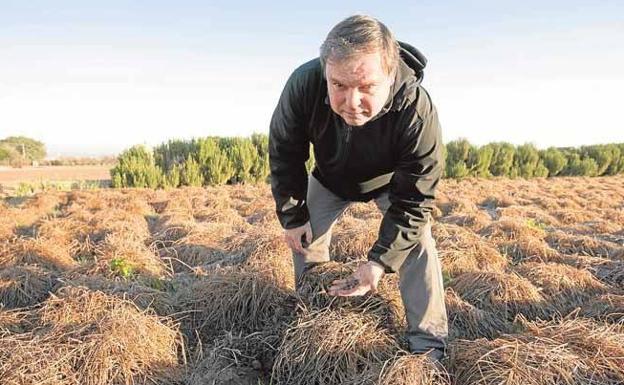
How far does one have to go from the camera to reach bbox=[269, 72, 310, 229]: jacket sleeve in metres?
2.17

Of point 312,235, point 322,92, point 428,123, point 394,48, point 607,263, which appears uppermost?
point 394,48

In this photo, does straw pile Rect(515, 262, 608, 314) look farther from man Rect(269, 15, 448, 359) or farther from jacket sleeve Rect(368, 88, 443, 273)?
jacket sleeve Rect(368, 88, 443, 273)

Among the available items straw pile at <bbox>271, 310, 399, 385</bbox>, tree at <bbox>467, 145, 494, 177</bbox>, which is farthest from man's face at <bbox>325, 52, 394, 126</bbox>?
tree at <bbox>467, 145, 494, 177</bbox>

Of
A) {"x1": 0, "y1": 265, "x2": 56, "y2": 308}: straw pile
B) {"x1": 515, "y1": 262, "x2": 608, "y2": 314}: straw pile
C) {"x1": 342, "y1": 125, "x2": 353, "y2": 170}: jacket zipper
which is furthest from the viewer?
{"x1": 515, "y1": 262, "x2": 608, "y2": 314}: straw pile

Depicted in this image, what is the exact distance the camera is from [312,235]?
2.73 m

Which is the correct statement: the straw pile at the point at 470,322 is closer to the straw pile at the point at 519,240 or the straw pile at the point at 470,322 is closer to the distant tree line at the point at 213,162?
the straw pile at the point at 519,240

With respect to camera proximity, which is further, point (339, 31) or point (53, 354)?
point (53, 354)

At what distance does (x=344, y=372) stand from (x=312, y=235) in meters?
0.82

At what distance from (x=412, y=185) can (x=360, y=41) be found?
2.35ft

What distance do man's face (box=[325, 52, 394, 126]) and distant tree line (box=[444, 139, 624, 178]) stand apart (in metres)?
14.6

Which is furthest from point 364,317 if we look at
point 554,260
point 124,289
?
point 554,260

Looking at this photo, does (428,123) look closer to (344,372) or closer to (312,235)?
(312,235)

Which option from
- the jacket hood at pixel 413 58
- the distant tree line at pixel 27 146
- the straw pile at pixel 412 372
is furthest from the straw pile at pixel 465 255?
the distant tree line at pixel 27 146

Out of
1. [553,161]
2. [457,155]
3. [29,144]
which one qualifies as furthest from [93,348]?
[29,144]
